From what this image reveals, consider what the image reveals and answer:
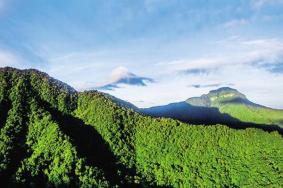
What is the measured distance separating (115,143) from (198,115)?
4390 cm

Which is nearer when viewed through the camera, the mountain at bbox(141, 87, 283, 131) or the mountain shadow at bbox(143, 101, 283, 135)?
the mountain shadow at bbox(143, 101, 283, 135)

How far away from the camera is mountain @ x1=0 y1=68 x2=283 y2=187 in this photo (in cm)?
8756

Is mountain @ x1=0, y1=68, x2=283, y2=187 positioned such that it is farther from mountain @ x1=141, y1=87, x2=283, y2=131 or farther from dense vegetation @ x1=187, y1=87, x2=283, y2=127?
dense vegetation @ x1=187, y1=87, x2=283, y2=127

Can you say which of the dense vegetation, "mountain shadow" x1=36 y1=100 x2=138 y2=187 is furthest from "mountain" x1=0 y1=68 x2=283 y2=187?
the dense vegetation

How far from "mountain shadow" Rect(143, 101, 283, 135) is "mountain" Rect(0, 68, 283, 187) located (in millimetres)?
19987

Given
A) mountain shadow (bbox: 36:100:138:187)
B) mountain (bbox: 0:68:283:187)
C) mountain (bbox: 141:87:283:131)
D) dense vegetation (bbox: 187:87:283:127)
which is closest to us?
mountain (bbox: 0:68:283:187)

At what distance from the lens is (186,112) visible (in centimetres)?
14475

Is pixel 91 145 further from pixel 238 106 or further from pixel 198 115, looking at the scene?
pixel 238 106

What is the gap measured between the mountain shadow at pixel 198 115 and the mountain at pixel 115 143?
65.6 ft

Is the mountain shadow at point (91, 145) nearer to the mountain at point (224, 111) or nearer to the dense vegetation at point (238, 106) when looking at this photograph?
the mountain at point (224, 111)

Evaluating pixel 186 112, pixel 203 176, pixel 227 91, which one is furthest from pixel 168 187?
pixel 227 91

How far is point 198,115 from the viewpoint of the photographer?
456 ft

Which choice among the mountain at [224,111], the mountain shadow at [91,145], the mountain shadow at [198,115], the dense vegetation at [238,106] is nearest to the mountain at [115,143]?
the mountain shadow at [91,145]

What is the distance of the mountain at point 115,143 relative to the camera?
287ft
